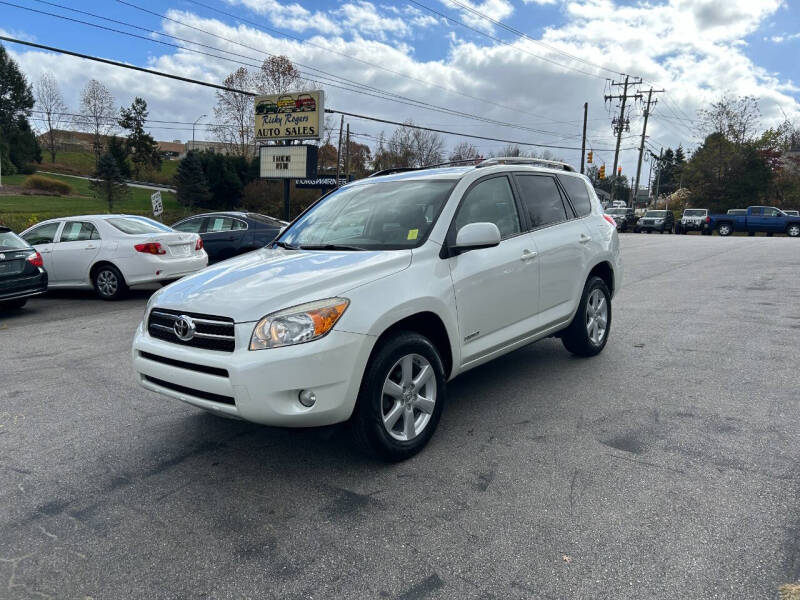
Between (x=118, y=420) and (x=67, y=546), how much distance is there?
1723 mm

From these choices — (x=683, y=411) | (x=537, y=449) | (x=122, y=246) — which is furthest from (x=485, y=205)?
(x=122, y=246)

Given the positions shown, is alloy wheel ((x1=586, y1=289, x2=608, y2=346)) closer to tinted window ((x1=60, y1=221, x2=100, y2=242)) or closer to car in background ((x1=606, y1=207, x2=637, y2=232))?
tinted window ((x1=60, y1=221, x2=100, y2=242))

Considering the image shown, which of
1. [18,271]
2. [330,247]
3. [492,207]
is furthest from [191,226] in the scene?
[492,207]

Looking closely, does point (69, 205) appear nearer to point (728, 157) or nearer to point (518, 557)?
point (518, 557)

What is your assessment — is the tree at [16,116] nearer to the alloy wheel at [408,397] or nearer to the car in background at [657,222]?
the car in background at [657,222]

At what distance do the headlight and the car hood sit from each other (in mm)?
51

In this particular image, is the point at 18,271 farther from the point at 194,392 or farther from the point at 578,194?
the point at 578,194

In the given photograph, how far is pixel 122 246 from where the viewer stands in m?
10.1

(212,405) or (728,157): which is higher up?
(728,157)

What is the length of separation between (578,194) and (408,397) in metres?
3.21

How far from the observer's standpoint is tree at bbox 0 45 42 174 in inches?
2707

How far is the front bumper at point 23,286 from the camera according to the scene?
27.9 ft

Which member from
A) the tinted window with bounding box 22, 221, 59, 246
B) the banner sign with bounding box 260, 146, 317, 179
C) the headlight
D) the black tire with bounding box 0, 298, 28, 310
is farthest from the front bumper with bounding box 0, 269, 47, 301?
the banner sign with bounding box 260, 146, 317, 179

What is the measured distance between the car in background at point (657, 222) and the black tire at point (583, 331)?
39.1m
